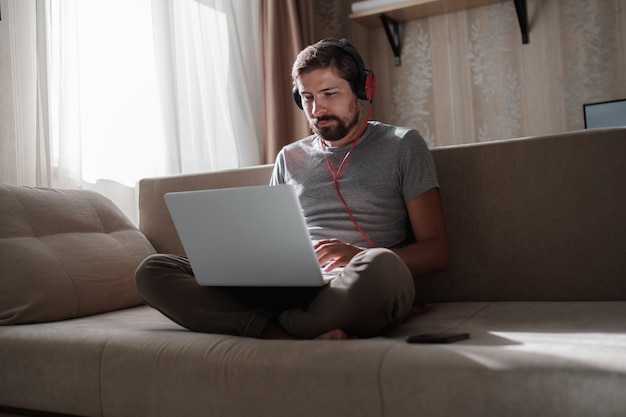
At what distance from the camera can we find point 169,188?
2.08 m

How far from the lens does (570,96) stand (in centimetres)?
294

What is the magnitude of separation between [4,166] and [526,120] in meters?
2.23

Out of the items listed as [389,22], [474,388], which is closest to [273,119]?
[389,22]

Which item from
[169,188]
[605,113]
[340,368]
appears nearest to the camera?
[340,368]

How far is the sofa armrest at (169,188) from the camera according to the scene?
1953mm

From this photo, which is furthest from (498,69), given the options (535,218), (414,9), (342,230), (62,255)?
(62,255)

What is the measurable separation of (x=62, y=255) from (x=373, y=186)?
0.82 m

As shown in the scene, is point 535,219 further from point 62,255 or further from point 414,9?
point 414,9

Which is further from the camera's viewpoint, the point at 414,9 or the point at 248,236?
the point at 414,9

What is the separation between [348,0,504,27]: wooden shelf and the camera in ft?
9.91

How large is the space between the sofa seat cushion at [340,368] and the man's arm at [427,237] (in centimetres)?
12

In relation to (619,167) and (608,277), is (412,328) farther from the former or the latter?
(619,167)

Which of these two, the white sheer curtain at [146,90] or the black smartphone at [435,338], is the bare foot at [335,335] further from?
the white sheer curtain at [146,90]

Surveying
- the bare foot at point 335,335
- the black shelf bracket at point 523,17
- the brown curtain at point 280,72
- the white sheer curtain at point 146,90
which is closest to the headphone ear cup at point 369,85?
the bare foot at point 335,335
